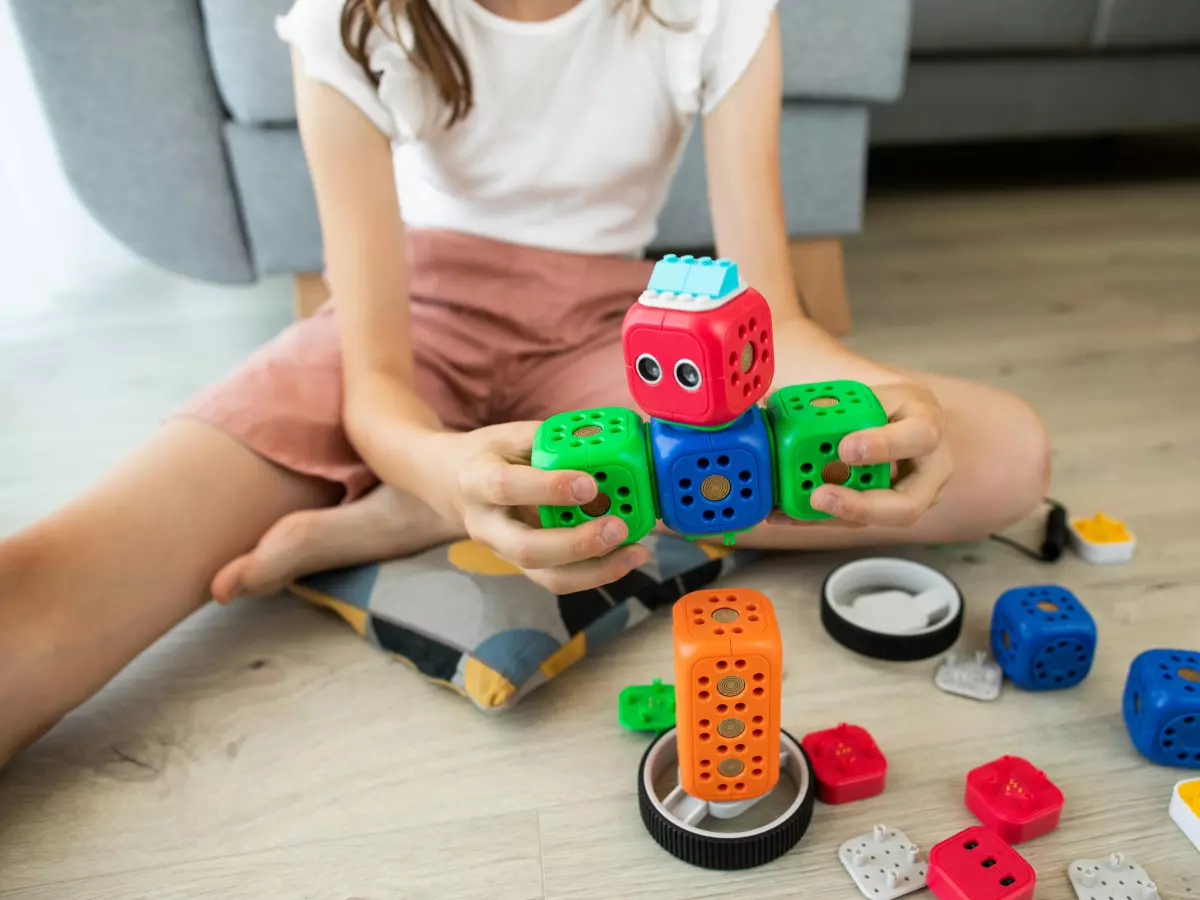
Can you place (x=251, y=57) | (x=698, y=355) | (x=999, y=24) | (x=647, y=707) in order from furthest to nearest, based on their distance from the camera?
(x=999, y=24) → (x=251, y=57) → (x=647, y=707) → (x=698, y=355)

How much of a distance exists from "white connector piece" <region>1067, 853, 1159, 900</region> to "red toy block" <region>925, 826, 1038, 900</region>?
0.8 inches

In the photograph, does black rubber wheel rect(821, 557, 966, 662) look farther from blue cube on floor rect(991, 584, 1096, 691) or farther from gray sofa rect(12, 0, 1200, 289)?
gray sofa rect(12, 0, 1200, 289)

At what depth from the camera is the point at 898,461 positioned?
1.68ft

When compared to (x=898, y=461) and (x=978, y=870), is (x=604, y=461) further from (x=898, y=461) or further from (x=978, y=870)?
(x=978, y=870)

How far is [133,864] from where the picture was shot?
1.81 feet

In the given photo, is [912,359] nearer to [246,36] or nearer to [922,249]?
[922,249]

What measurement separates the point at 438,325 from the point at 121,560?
0.31 metres

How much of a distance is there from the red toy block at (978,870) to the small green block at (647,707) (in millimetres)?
174

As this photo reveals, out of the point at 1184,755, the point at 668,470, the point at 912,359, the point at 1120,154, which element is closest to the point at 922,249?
the point at 912,359

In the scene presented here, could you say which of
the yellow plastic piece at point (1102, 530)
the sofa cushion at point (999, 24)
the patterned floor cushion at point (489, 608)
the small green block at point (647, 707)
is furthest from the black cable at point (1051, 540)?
the sofa cushion at point (999, 24)

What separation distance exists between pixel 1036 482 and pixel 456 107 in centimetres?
53

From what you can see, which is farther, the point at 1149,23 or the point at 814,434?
the point at 1149,23

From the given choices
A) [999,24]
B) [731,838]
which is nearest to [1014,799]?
[731,838]

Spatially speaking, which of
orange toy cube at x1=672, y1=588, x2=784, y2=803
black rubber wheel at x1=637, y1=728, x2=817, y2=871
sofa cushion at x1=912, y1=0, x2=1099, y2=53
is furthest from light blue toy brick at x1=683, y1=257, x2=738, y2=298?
sofa cushion at x1=912, y1=0, x2=1099, y2=53
